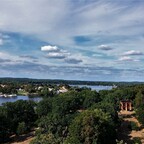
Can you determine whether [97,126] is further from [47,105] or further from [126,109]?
[126,109]

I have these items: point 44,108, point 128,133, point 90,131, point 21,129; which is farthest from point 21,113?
point 90,131

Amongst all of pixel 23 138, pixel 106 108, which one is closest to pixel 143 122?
pixel 106 108

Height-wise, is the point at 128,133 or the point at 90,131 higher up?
the point at 90,131

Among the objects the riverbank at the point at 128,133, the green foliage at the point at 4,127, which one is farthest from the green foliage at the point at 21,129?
the riverbank at the point at 128,133

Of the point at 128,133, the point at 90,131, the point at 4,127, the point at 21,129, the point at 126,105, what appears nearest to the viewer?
the point at 90,131

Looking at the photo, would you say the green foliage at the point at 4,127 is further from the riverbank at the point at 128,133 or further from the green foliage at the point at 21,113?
the riverbank at the point at 128,133

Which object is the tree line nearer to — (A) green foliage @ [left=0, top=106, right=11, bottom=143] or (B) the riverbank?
(A) green foliage @ [left=0, top=106, right=11, bottom=143]

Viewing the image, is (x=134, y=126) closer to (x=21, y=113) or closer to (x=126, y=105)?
(x=21, y=113)

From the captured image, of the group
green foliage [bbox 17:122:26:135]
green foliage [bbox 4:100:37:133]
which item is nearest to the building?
green foliage [bbox 4:100:37:133]
